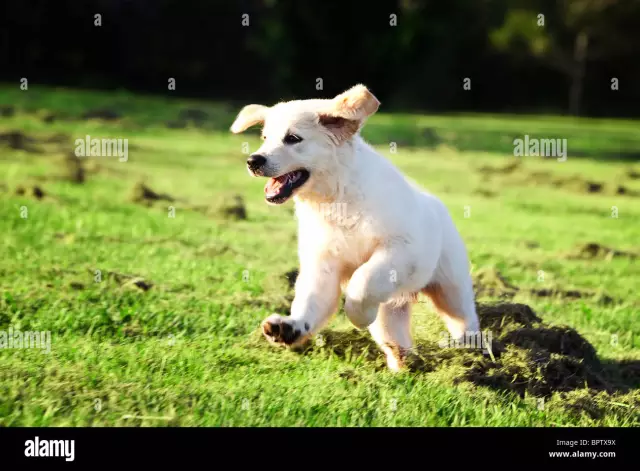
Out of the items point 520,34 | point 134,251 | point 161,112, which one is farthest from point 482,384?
point 520,34

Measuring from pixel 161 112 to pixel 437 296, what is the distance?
14.4 m

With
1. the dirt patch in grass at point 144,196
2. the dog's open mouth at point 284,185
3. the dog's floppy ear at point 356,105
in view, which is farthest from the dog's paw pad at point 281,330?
the dirt patch in grass at point 144,196

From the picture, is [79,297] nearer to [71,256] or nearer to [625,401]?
[71,256]

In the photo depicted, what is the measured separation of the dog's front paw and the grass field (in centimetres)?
28

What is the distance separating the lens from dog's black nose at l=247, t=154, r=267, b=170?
476 centimetres

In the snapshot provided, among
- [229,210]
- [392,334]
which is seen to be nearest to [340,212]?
[392,334]

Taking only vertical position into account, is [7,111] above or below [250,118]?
above

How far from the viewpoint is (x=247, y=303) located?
260 inches

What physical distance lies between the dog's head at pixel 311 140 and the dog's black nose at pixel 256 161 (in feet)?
0.23

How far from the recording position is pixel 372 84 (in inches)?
1099

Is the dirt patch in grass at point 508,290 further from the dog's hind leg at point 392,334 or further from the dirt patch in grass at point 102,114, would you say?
the dirt patch in grass at point 102,114

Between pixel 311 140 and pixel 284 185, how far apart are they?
0.89 ft

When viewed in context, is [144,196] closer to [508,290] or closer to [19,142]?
[19,142]

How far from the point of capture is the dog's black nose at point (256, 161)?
4.76 meters
